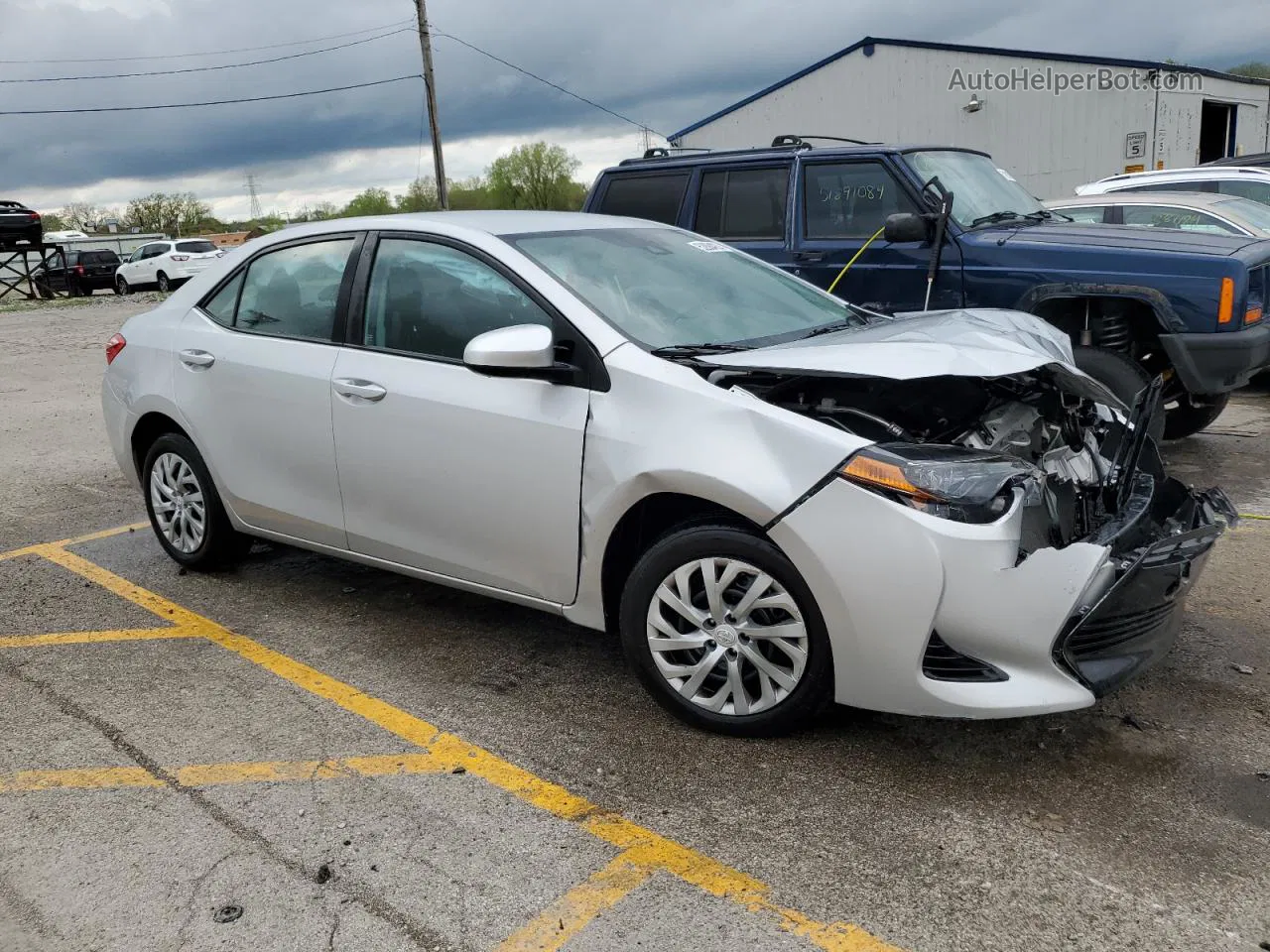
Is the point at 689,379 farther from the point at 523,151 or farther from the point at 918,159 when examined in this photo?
the point at 523,151

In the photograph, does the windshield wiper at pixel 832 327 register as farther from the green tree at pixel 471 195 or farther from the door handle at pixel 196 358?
the green tree at pixel 471 195

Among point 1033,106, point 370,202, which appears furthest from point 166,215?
point 1033,106

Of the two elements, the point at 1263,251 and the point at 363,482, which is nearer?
the point at 363,482

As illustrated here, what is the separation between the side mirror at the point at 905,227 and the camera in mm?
6336

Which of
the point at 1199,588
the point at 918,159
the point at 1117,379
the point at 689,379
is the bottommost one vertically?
the point at 1199,588

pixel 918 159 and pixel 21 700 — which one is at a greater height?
pixel 918 159

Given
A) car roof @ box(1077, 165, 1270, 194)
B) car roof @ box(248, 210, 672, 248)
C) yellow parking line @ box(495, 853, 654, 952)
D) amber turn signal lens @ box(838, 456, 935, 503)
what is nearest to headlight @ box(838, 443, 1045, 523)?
amber turn signal lens @ box(838, 456, 935, 503)

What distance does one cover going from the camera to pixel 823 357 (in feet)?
11.1

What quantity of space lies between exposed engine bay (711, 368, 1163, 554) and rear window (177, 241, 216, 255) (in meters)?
31.4

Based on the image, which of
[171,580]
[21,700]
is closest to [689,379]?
[21,700]

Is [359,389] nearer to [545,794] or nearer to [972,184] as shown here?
[545,794]

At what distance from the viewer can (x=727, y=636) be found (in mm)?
3289

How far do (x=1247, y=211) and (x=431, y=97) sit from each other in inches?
1052

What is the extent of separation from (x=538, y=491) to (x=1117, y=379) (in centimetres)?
410
